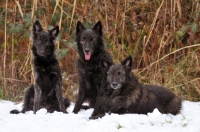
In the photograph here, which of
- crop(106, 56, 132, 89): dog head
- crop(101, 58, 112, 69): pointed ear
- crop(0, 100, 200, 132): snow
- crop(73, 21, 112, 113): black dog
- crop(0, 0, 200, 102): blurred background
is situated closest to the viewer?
crop(0, 100, 200, 132): snow

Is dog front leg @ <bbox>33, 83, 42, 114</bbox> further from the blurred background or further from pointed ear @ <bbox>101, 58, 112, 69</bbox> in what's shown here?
the blurred background

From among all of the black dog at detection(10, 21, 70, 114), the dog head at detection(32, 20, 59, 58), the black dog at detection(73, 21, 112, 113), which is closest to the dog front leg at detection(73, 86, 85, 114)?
the black dog at detection(73, 21, 112, 113)

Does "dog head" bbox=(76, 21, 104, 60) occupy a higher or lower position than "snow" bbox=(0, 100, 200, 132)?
→ higher

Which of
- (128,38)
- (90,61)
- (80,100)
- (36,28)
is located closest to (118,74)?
(90,61)

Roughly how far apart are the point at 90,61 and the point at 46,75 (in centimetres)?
68

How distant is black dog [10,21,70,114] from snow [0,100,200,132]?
1.11ft

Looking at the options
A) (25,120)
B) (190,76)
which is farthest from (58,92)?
(190,76)

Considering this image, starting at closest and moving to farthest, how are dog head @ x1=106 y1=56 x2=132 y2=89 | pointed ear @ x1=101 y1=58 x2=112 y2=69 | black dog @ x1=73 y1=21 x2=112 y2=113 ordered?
dog head @ x1=106 y1=56 x2=132 y2=89 < pointed ear @ x1=101 y1=58 x2=112 y2=69 < black dog @ x1=73 y1=21 x2=112 y2=113

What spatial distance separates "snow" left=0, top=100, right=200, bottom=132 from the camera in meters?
4.60

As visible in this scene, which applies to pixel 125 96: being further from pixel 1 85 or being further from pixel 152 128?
pixel 1 85

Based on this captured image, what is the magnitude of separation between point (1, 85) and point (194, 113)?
383 centimetres

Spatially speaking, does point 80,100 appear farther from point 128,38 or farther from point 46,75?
point 128,38

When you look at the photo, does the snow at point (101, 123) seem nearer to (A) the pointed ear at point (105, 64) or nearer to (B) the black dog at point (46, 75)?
(B) the black dog at point (46, 75)

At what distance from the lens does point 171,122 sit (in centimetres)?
500
